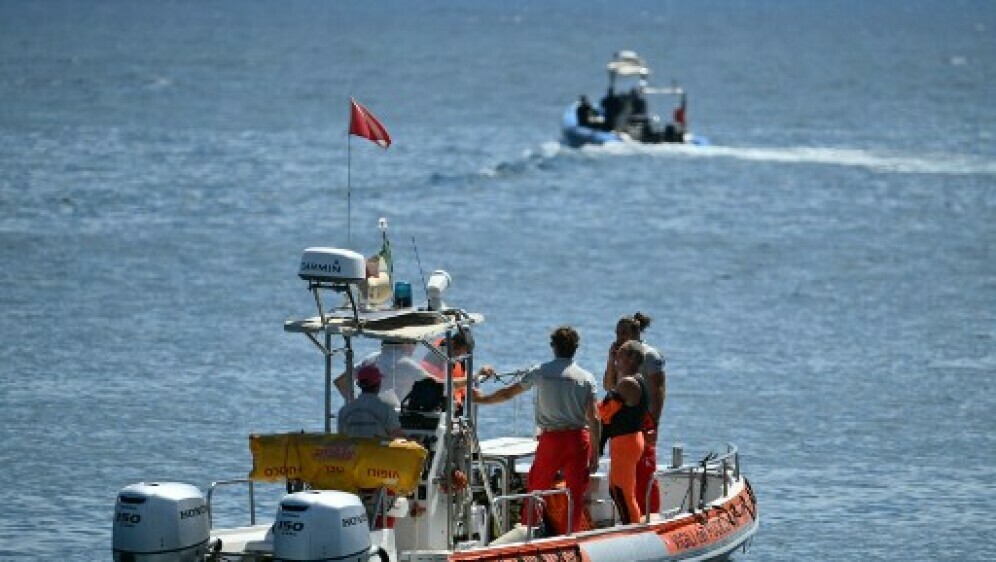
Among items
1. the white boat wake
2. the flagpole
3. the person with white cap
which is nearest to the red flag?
the flagpole

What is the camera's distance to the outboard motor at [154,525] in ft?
52.5

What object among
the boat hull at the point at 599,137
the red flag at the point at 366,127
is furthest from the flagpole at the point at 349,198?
the boat hull at the point at 599,137

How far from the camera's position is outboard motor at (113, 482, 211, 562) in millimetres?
15992

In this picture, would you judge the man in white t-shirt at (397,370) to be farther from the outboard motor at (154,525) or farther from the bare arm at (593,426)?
the outboard motor at (154,525)

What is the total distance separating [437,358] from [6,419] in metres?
10.9

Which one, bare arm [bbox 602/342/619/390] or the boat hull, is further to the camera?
the boat hull

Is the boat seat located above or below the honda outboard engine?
below

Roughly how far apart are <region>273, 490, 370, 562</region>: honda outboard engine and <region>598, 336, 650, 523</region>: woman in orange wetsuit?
3013mm

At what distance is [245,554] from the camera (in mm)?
16312

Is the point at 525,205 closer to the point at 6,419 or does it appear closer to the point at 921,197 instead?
the point at 921,197

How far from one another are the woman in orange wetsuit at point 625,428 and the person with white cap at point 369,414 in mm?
2019

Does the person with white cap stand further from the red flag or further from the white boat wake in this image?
the white boat wake

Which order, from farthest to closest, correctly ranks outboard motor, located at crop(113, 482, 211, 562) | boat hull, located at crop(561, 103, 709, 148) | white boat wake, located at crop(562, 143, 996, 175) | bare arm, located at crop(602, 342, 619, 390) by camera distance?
boat hull, located at crop(561, 103, 709, 148) → white boat wake, located at crop(562, 143, 996, 175) → bare arm, located at crop(602, 342, 619, 390) → outboard motor, located at crop(113, 482, 211, 562)

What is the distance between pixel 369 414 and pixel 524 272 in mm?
25418
